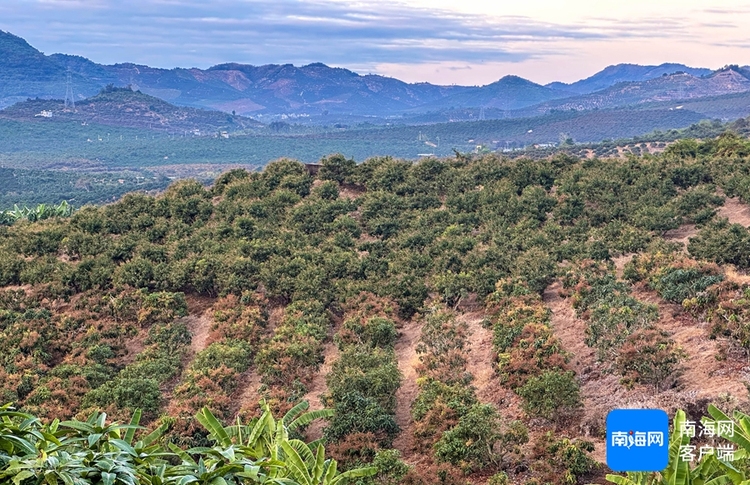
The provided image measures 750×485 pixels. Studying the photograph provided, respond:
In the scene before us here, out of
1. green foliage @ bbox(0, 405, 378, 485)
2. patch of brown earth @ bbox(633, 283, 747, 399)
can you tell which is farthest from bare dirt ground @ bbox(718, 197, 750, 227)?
green foliage @ bbox(0, 405, 378, 485)

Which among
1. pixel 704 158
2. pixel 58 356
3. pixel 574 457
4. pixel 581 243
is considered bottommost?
pixel 58 356

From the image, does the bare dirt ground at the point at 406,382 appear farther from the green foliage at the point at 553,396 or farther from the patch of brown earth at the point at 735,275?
the patch of brown earth at the point at 735,275

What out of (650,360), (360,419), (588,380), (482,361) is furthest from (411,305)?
(650,360)

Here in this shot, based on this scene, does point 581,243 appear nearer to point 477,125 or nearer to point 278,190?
point 278,190

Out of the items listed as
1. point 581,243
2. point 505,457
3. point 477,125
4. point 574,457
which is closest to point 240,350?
point 505,457

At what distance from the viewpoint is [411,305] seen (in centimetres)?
1902

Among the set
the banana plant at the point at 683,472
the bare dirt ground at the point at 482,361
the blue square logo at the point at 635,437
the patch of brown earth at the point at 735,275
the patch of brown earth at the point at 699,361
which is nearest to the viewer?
the blue square logo at the point at 635,437

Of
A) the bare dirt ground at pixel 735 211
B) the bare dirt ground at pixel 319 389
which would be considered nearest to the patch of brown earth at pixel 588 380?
the bare dirt ground at pixel 319 389

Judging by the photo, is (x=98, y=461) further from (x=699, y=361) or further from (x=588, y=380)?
(x=699, y=361)

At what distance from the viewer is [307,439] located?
43.1 feet

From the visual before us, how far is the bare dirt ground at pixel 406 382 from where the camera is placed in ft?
41.4

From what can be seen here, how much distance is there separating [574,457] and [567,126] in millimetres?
162212

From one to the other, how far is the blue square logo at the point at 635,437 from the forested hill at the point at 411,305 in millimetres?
2047

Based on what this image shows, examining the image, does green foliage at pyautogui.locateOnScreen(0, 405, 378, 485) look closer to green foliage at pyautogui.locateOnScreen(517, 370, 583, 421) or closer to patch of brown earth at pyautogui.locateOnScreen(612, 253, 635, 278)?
green foliage at pyautogui.locateOnScreen(517, 370, 583, 421)
